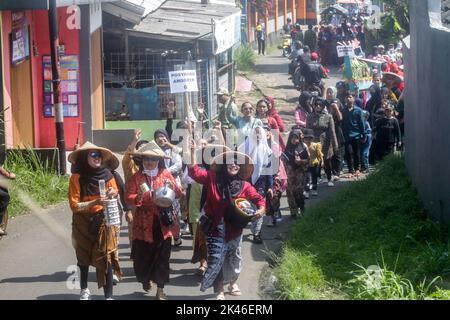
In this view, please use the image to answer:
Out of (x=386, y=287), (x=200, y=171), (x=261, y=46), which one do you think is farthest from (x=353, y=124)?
(x=261, y=46)

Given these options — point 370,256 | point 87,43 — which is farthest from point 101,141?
point 370,256

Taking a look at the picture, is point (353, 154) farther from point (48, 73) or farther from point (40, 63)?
point (40, 63)

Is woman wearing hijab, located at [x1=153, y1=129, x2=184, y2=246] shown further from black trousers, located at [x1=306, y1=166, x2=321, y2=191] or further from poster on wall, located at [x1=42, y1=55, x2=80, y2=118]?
poster on wall, located at [x1=42, y1=55, x2=80, y2=118]

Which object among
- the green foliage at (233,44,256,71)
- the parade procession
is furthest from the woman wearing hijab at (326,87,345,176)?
the green foliage at (233,44,256,71)

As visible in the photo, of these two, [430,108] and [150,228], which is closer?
[150,228]

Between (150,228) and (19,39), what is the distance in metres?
8.13

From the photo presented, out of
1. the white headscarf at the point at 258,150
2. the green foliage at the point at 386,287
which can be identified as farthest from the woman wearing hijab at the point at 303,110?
the green foliage at the point at 386,287

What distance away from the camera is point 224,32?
846 inches

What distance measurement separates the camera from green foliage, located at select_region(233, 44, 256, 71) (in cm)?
3444

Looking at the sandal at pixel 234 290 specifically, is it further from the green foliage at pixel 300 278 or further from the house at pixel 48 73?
the house at pixel 48 73

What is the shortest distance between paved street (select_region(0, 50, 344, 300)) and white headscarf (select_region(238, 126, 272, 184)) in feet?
3.04

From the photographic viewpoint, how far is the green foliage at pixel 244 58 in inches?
1356

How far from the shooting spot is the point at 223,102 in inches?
687
